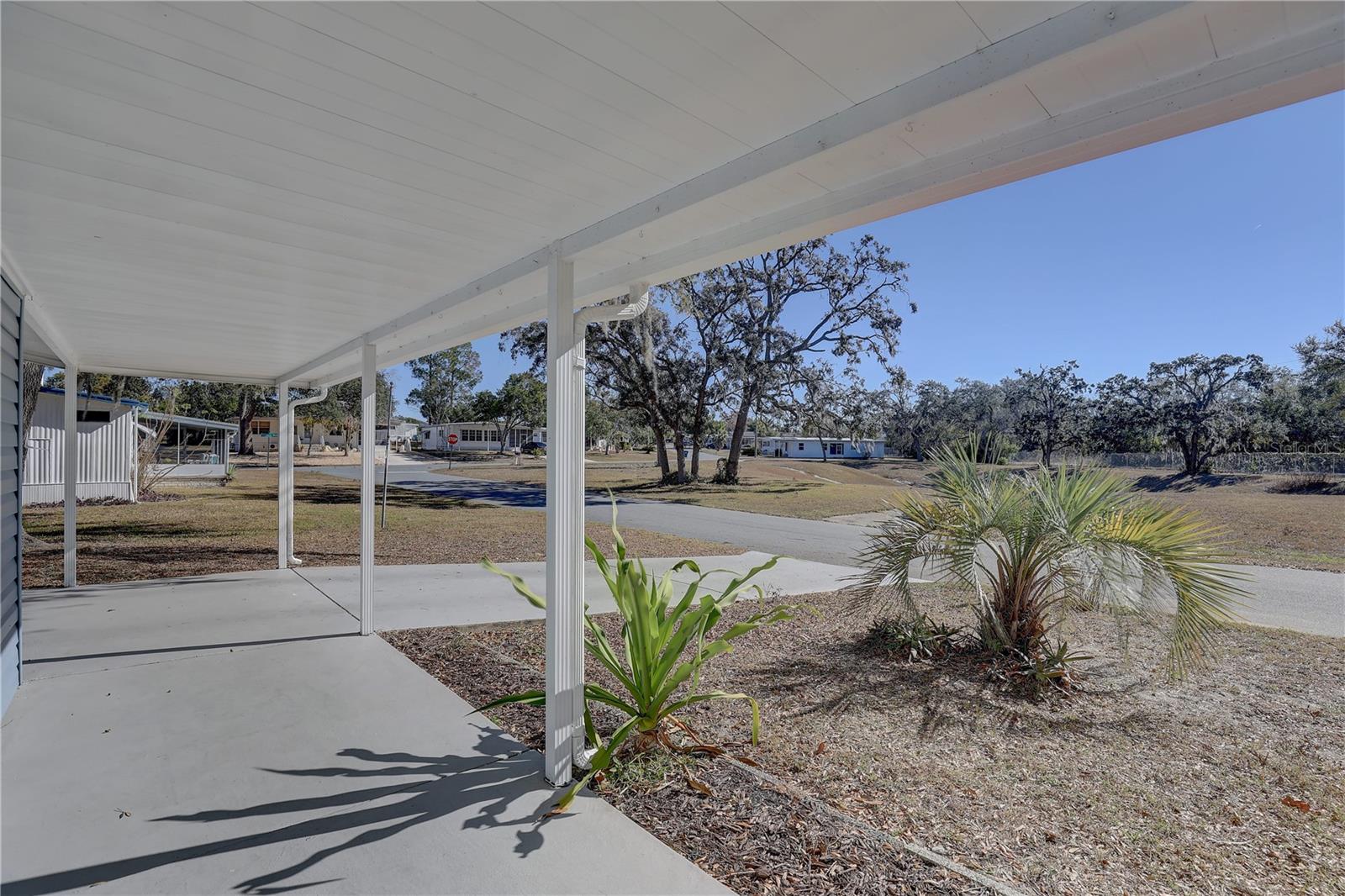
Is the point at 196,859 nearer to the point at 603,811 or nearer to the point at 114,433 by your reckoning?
the point at 603,811

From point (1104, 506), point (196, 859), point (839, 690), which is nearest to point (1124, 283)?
point (1104, 506)

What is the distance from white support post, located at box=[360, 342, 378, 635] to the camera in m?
4.64

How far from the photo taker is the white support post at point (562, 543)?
8.60 feet

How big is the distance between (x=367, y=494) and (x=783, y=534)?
26.6 feet

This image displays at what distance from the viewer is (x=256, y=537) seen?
9.93 metres

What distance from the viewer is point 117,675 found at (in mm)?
3773

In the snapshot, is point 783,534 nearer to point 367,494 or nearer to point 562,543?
point 367,494

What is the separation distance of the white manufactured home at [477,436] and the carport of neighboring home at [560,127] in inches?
1456

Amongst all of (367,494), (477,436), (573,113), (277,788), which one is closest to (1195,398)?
(367,494)

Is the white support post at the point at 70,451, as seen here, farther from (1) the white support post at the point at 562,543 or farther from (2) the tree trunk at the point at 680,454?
(2) the tree trunk at the point at 680,454

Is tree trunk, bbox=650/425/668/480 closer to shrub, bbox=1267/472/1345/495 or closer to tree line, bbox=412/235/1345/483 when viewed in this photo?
tree line, bbox=412/235/1345/483

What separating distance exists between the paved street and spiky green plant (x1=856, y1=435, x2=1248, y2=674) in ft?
1.72

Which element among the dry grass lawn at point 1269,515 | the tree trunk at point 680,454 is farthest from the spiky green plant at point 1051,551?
the tree trunk at point 680,454

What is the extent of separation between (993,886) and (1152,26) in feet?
7.54
